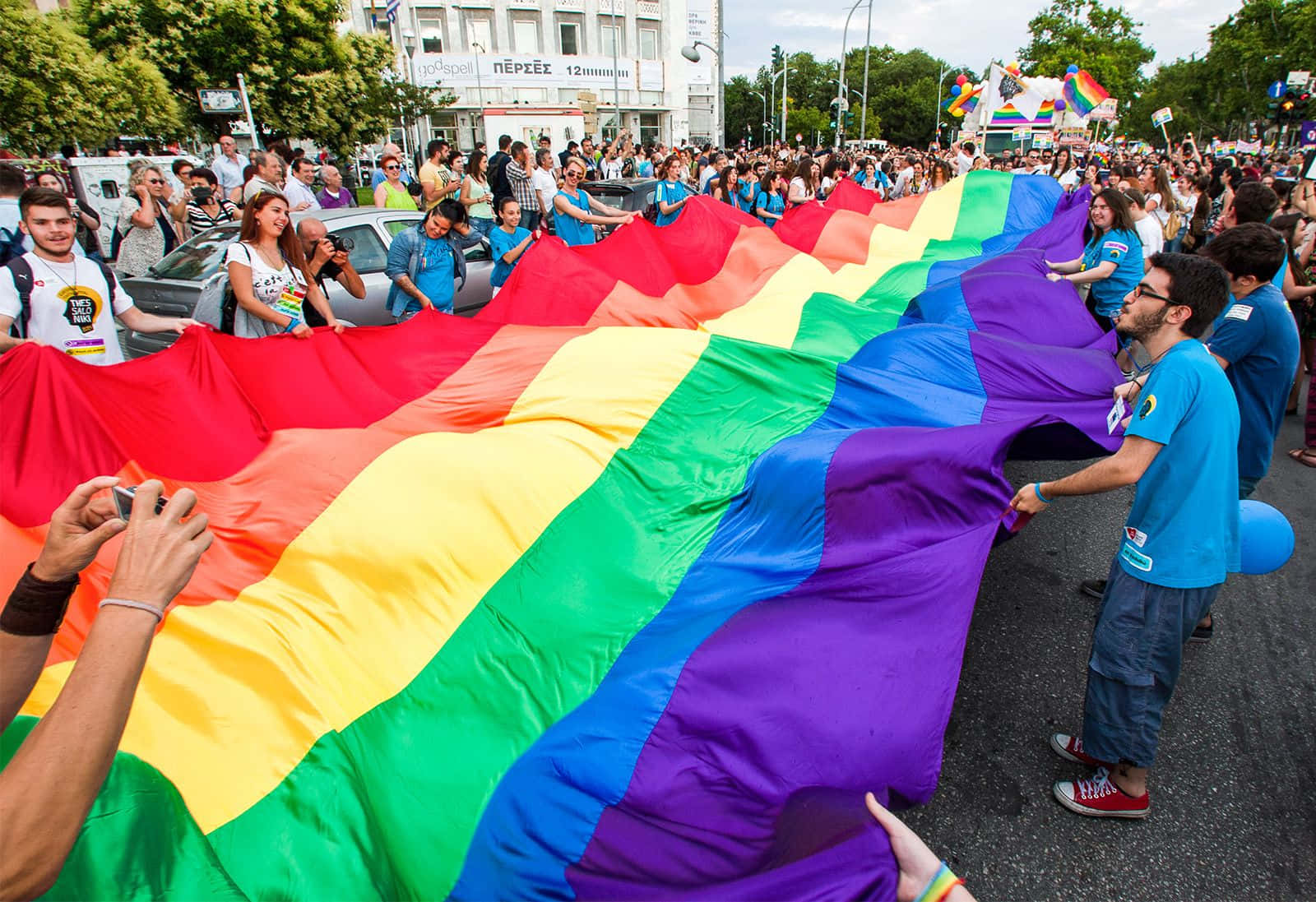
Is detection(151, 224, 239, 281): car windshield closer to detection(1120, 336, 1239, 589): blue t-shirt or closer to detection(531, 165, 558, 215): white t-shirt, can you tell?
detection(531, 165, 558, 215): white t-shirt

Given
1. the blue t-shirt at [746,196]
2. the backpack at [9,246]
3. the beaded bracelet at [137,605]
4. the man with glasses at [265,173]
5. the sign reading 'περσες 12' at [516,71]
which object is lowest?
the beaded bracelet at [137,605]

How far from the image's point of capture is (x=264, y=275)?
4434 millimetres

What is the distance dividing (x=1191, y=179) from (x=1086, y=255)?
6.80m

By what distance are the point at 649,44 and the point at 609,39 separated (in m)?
3.72

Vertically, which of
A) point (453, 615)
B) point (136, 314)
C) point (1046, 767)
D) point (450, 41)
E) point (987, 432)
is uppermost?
point (450, 41)

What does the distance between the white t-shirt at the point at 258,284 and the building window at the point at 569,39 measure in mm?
54857

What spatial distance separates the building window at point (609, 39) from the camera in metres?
53.0

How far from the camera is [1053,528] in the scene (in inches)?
193

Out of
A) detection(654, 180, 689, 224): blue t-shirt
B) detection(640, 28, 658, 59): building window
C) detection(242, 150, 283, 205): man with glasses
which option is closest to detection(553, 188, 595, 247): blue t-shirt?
detection(654, 180, 689, 224): blue t-shirt

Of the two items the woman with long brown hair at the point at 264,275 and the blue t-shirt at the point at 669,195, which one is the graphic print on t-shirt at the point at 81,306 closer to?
the woman with long brown hair at the point at 264,275

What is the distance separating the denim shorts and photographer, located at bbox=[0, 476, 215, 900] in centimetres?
277

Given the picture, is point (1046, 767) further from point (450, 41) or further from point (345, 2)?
point (450, 41)

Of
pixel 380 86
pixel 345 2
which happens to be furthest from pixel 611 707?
pixel 345 2

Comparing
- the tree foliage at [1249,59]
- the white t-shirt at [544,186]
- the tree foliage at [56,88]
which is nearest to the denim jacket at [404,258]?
the white t-shirt at [544,186]
